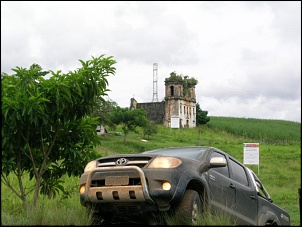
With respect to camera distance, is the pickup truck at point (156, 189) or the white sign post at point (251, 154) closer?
the pickup truck at point (156, 189)

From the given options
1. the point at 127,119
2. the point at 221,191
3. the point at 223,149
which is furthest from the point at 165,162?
the point at 127,119

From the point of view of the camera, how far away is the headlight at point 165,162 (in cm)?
688

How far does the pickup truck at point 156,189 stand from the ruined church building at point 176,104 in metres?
59.9

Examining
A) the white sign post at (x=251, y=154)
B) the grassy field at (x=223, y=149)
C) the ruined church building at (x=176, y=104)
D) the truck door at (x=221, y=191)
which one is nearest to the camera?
the grassy field at (x=223, y=149)

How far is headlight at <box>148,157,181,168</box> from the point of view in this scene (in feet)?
22.6

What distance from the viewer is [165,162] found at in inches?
272

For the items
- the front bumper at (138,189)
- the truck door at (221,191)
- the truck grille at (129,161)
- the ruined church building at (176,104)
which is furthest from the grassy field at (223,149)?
the ruined church building at (176,104)

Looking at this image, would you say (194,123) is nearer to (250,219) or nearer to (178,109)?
(178,109)

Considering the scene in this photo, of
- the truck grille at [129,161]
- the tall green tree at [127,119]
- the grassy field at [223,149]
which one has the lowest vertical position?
the grassy field at [223,149]

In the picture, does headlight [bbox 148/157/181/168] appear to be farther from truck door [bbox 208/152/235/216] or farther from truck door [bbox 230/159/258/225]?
truck door [bbox 230/159/258/225]

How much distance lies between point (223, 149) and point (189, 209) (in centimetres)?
3620

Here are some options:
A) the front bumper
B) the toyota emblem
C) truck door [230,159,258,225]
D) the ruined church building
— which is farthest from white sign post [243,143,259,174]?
the ruined church building

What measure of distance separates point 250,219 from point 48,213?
3269 millimetres

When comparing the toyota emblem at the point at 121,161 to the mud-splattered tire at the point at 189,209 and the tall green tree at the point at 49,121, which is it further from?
the tall green tree at the point at 49,121
